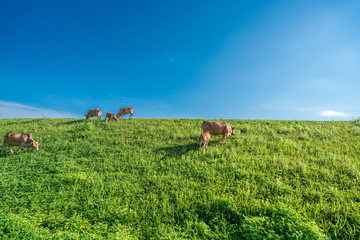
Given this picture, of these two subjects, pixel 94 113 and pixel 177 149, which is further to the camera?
pixel 94 113

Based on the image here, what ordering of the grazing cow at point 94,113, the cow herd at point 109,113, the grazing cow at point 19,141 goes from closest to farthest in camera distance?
the grazing cow at point 19,141 < the cow herd at point 109,113 < the grazing cow at point 94,113

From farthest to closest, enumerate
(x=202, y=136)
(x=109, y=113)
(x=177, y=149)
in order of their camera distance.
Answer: (x=109, y=113), (x=177, y=149), (x=202, y=136)

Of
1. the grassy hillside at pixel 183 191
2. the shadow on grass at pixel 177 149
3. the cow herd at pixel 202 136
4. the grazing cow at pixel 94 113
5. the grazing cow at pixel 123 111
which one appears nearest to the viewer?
the grassy hillside at pixel 183 191

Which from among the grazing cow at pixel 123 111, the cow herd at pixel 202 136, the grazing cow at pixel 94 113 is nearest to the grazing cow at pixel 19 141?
the cow herd at pixel 202 136

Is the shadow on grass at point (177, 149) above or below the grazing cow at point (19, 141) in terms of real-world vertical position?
below

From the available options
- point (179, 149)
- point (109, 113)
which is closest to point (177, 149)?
point (179, 149)

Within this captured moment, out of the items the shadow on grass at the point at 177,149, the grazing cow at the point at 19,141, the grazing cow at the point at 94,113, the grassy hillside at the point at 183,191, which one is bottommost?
the grassy hillside at the point at 183,191

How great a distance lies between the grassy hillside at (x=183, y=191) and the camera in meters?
4.83

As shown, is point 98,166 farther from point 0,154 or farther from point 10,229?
point 0,154

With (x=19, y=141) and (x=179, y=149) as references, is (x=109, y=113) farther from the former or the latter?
(x=179, y=149)

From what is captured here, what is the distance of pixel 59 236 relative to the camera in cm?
437

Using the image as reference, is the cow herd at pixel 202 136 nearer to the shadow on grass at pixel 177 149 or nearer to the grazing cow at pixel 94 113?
the shadow on grass at pixel 177 149

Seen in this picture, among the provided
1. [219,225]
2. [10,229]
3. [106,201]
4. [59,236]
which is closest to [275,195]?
[219,225]

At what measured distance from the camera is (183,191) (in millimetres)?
6746
